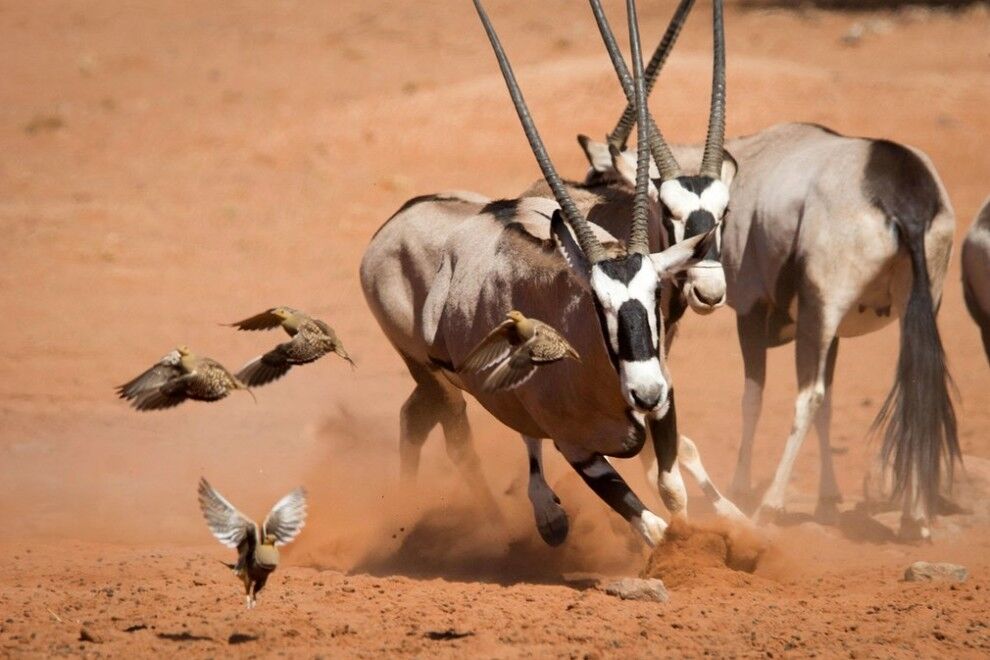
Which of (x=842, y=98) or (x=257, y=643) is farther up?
(x=842, y=98)

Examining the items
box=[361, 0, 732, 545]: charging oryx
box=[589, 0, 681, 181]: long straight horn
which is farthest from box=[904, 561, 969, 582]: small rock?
box=[589, 0, 681, 181]: long straight horn

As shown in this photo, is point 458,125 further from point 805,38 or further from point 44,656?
point 44,656

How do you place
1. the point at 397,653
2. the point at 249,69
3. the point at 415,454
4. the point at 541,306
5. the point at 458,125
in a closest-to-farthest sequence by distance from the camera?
the point at 397,653, the point at 541,306, the point at 415,454, the point at 458,125, the point at 249,69

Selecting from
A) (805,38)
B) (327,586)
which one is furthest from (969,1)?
(327,586)

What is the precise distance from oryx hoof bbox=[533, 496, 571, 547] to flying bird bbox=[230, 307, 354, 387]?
1.51m

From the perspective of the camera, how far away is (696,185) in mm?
7395

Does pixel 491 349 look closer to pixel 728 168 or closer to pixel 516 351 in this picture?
pixel 516 351

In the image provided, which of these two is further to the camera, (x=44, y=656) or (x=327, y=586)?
(x=327, y=586)

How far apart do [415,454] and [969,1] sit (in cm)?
2197

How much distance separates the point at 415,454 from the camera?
8.32m

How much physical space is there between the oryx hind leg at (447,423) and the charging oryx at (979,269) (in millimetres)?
3208

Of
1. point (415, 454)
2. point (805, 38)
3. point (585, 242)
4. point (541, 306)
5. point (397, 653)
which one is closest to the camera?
point (397, 653)

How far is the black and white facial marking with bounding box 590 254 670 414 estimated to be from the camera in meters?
5.74

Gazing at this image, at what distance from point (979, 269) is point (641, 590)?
13.4ft
